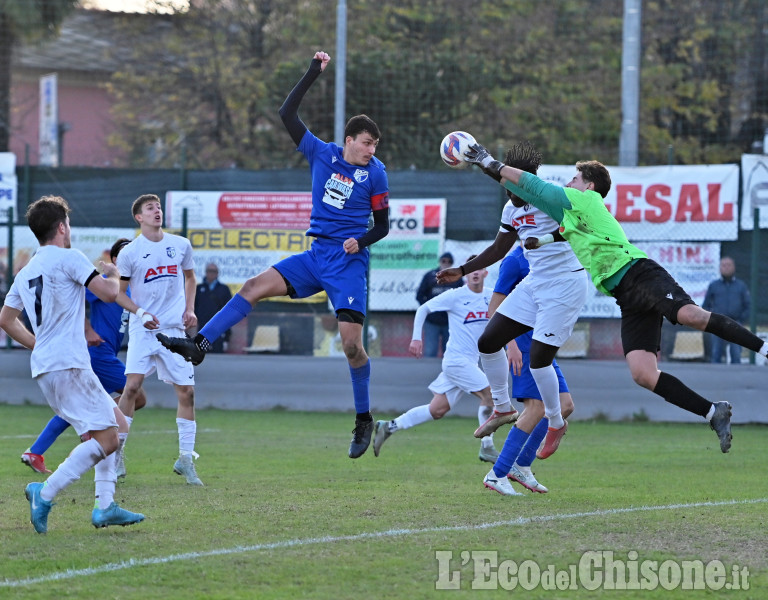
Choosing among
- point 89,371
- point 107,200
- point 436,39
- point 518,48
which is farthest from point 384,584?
point 518,48

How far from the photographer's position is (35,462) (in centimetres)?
970

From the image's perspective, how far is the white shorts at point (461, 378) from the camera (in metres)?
11.4

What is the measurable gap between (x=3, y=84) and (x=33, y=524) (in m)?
24.0

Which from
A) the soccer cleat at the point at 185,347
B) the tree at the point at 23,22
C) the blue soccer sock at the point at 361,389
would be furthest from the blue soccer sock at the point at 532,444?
the tree at the point at 23,22

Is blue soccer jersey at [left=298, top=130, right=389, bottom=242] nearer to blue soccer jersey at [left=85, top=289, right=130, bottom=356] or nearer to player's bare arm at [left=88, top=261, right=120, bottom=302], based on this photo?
player's bare arm at [left=88, top=261, right=120, bottom=302]

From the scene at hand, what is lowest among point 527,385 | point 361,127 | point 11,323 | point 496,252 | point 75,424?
point 527,385

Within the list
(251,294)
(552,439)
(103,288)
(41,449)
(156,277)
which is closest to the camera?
(103,288)

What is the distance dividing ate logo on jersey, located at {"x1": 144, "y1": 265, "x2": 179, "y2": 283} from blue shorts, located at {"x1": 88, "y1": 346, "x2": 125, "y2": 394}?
888mm

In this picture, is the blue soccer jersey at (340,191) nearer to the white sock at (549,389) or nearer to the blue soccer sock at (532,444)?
the white sock at (549,389)

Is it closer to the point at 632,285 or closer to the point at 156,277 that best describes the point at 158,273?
the point at 156,277

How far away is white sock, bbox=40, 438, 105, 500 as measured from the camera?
21.3 ft

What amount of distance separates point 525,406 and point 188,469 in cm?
276

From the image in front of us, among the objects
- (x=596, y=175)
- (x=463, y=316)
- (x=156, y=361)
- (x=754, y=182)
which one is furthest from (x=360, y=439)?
(x=754, y=182)

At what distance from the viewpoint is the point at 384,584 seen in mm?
5305
